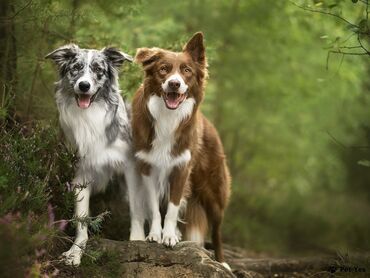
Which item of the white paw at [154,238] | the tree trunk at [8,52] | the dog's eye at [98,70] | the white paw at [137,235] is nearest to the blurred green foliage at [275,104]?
the tree trunk at [8,52]

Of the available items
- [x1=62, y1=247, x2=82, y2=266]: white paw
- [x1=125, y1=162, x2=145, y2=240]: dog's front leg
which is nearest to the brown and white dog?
[x1=125, y1=162, x2=145, y2=240]: dog's front leg

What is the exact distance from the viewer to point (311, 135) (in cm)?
1344

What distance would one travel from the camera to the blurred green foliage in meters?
8.47

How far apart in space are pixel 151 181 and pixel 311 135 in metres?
8.41

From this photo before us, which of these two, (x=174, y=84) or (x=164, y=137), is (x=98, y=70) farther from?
(x=164, y=137)

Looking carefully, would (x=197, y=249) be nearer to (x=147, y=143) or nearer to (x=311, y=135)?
(x=147, y=143)

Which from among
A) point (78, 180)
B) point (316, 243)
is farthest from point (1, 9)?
point (316, 243)

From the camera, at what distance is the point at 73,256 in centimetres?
502

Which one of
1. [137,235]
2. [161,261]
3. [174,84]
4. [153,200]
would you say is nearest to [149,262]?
[161,261]

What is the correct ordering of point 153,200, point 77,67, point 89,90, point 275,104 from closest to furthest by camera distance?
point 89,90, point 77,67, point 153,200, point 275,104

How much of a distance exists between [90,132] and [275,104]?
786cm

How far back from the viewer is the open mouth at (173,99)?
5.28 m

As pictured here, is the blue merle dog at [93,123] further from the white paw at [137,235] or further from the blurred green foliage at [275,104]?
the blurred green foliage at [275,104]

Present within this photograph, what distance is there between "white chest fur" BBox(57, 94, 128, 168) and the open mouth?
1.95 ft
